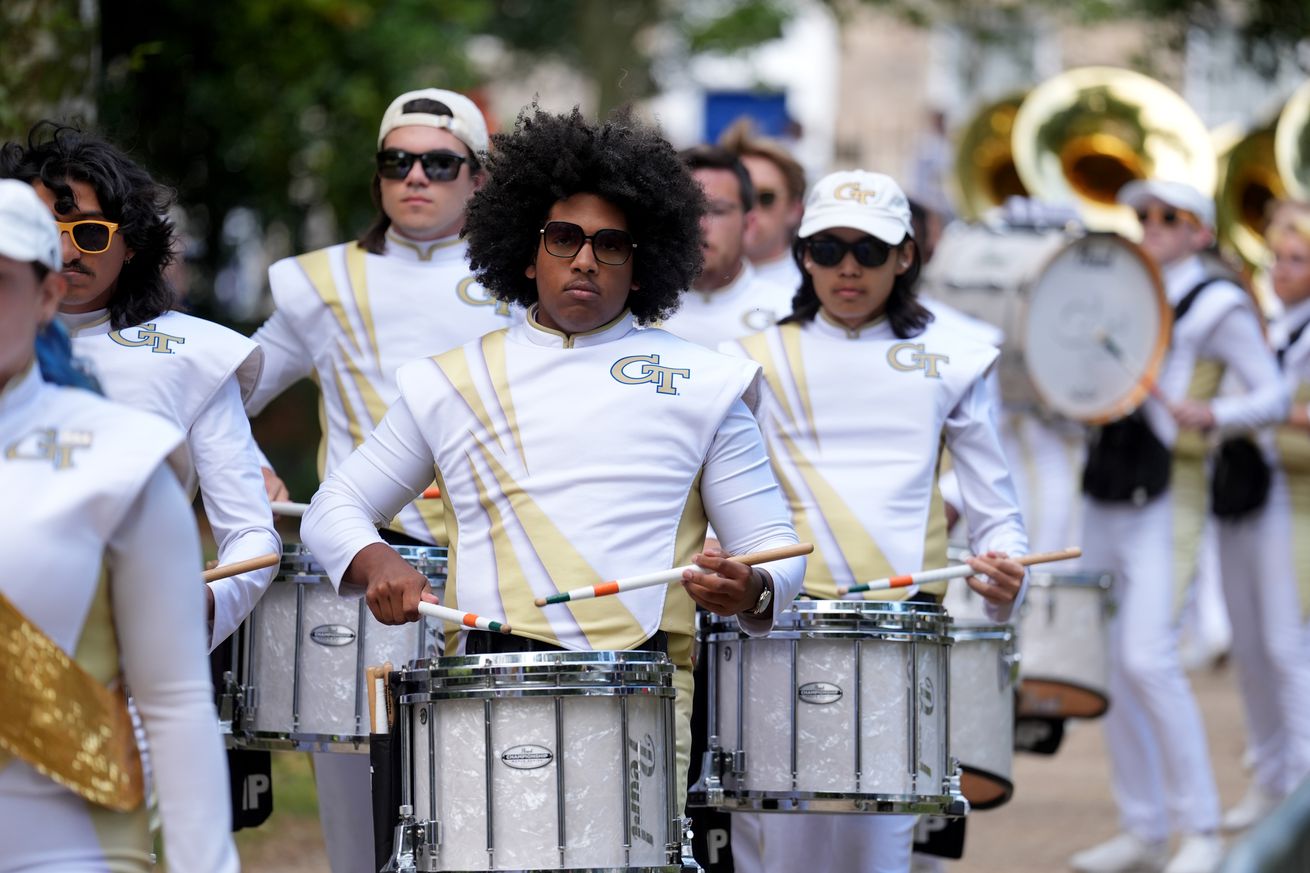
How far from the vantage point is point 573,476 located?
5.07 metres

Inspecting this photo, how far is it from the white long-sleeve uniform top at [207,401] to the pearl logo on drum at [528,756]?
2.61ft

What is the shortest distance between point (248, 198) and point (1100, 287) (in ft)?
32.0

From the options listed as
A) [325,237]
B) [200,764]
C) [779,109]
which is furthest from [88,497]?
[325,237]

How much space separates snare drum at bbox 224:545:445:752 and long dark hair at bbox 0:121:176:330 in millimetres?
823

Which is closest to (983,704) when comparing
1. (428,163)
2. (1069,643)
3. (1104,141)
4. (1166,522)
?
(1069,643)

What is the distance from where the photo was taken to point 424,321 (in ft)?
21.7

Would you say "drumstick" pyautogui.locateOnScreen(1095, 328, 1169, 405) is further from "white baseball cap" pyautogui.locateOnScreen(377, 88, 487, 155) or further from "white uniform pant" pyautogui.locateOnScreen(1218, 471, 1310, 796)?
"white baseball cap" pyautogui.locateOnScreen(377, 88, 487, 155)

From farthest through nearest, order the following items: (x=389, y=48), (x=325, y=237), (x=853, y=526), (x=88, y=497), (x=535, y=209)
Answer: (x=325, y=237) → (x=389, y=48) → (x=853, y=526) → (x=535, y=209) → (x=88, y=497)

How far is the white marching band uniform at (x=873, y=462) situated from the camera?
250 inches

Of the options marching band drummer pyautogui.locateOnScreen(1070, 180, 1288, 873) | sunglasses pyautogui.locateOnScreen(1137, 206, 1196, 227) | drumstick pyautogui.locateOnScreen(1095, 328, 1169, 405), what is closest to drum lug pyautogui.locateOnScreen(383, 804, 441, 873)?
marching band drummer pyautogui.locateOnScreen(1070, 180, 1288, 873)

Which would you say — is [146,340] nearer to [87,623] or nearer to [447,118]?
[447,118]

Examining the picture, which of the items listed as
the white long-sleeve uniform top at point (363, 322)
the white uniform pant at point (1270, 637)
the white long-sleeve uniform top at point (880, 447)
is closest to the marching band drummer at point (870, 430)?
the white long-sleeve uniform top at point (880, 447)

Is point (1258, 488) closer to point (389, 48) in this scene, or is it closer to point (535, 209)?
point (535, 209)

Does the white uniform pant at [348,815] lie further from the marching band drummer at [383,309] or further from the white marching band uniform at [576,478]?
the white marching band uniform at [576,478]
